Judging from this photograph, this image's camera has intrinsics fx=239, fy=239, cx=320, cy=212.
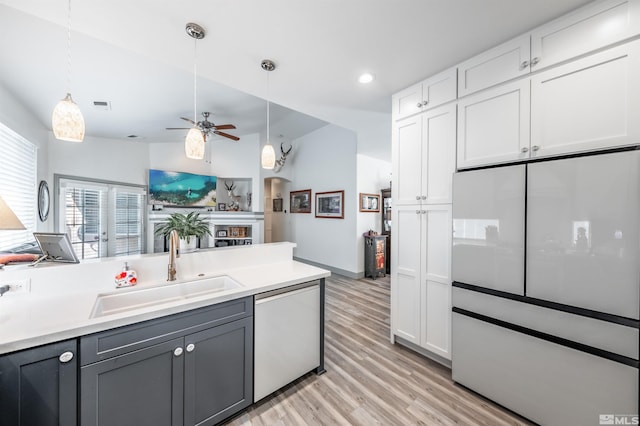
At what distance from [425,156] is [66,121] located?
101 inches

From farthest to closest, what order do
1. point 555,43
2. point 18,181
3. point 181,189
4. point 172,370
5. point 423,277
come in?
point 181,189 → point 18,181 → point 423,277 → point 555,43 → point 172,370

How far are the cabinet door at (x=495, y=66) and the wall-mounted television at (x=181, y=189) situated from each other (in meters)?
5.64

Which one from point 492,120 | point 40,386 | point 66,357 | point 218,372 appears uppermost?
point 492,120

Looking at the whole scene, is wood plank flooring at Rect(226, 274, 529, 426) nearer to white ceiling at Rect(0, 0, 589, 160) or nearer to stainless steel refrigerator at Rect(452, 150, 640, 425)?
stainless steel refrigerator at Rect(452, 150, 640, 425)

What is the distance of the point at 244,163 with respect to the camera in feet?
20.2

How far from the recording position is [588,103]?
1462 millimetres

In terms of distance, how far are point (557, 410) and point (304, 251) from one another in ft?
16.7

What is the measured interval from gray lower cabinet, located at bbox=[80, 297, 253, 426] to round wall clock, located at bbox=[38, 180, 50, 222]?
4.12 metres

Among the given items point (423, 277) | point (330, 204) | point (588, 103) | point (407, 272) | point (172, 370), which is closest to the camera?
point (172, 370)

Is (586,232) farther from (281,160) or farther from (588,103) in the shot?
(281,160)

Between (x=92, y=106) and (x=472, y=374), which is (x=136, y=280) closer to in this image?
(x=472, y=374)

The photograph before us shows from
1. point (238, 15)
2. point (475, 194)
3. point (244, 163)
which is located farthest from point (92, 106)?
point (475, 194)

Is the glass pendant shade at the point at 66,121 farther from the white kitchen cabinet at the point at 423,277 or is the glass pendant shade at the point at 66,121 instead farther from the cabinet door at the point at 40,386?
the white kitchen cabinet at the point at 423,277

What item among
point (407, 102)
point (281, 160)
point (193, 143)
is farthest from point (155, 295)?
point (281, 160)
